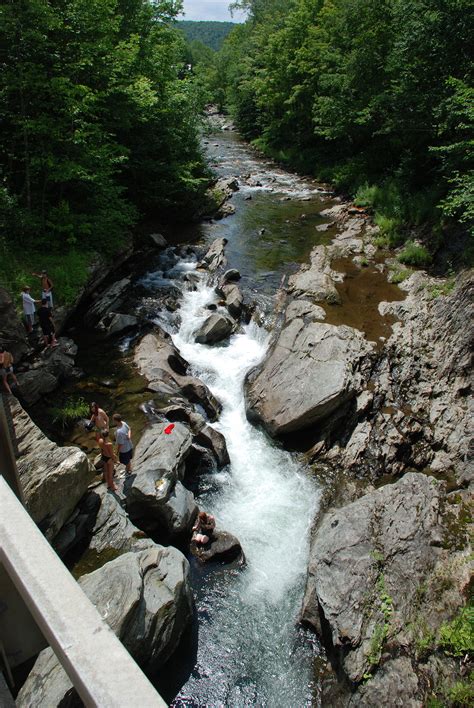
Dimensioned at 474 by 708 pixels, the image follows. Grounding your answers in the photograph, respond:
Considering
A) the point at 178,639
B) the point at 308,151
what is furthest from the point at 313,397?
the point at 308,151

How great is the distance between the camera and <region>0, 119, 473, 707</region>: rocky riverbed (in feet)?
24.2

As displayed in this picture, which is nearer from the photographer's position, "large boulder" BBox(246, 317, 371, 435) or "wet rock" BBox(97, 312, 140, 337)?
"large boulder" BBox(246, 317, 371, 435)

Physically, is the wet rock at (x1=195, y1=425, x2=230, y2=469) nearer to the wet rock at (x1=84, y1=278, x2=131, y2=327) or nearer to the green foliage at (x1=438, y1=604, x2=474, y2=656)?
the green foliage at (x1=438, y1=604, x2=474, y2=656)

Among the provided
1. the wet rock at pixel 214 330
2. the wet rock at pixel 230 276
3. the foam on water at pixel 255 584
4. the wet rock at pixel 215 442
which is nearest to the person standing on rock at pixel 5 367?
the wet rock at pixel 215 442

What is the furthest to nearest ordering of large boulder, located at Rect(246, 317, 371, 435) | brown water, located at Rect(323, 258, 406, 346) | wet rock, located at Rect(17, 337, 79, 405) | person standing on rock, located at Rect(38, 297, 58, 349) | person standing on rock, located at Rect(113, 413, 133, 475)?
brown water, located at Rect(323, 258, 406, 346) → person standing on rock, located at Rect(38, 297, 58, 349) → large boulder, located at Rect(246, 317, 371, 435) → wet rock, located at Rect(17, 337, 79, 405) → person standing on rock, located at Rect(113, 413, 133, 475)

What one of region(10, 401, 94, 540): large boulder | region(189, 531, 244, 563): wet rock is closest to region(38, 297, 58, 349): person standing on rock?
region(10, 401, 94, 540): large boulder

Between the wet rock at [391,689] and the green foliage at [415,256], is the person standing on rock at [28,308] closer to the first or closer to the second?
the wet rock at [391,689]

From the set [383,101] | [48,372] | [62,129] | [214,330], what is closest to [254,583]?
[48,372]

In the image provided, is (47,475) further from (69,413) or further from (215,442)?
(215,442)

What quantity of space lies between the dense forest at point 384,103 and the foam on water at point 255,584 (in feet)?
34.5

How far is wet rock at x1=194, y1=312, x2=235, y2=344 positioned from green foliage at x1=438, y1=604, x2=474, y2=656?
11321mm

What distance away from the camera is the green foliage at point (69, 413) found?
12.0 meters

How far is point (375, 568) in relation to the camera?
327 inches

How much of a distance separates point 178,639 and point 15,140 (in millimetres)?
16648
